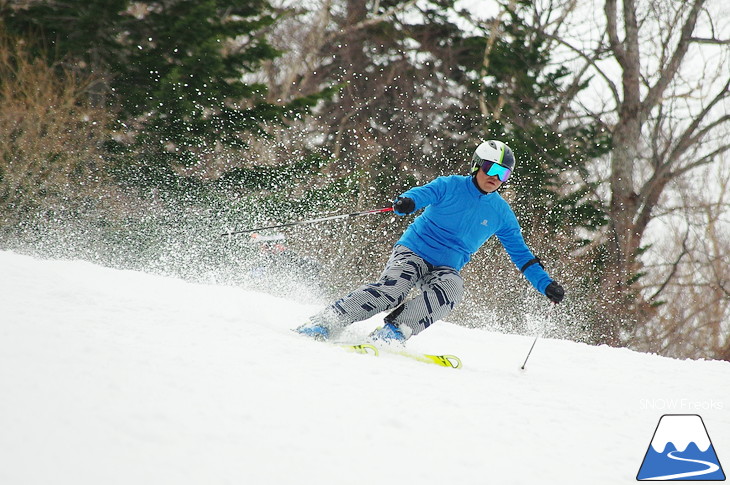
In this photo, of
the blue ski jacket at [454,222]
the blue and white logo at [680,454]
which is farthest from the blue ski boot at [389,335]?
the blue and white logo at [680,454]

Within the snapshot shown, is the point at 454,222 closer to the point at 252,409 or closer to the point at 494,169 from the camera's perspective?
the point at 494,169

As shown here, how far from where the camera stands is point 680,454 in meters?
2.21

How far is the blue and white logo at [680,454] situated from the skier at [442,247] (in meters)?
1.19

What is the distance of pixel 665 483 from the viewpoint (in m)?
1.88

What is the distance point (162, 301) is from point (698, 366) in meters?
3.66

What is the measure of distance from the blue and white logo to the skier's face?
1628 mm

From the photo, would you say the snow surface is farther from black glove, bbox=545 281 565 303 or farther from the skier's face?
the skier's face

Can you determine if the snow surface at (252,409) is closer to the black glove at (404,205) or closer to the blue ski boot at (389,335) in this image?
the blue ski boot at (389,335)

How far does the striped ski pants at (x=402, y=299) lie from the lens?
3.43 metres

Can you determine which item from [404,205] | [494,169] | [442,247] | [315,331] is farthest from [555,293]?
[315,331]

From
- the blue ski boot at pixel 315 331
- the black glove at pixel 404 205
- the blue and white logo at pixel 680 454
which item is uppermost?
the black glove at pixel 404 205

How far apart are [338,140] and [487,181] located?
10411 mm

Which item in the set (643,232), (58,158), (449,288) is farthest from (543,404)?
(643,232)

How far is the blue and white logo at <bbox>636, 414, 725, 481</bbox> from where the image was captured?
6.49 ft
